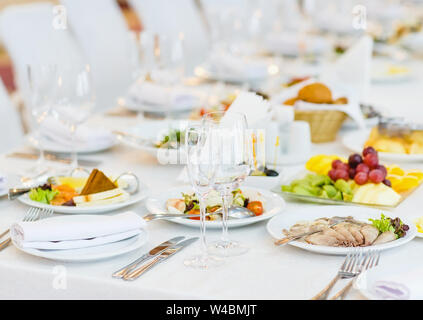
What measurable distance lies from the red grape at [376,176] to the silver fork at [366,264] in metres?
0.34

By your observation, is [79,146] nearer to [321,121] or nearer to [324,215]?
[321,121]

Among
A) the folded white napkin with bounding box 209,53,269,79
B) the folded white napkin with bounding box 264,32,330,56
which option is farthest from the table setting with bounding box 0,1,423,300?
the folded white napkin with bounding box 264,32,330,56

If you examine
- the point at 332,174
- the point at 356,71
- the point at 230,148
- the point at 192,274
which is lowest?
the point at 192,274

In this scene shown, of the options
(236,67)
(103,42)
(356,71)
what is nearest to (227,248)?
(356,71)

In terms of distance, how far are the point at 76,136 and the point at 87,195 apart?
0.54 m

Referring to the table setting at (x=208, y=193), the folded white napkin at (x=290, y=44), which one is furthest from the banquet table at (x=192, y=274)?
the folded white napkin at (x=290, y=44)

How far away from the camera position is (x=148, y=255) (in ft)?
3.98

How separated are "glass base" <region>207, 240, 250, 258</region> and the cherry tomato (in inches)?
4.9

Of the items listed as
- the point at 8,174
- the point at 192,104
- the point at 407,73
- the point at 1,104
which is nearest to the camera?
the point at 8,174

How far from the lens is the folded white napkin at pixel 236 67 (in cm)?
281

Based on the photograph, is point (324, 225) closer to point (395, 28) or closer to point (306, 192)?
point (306, 192)
